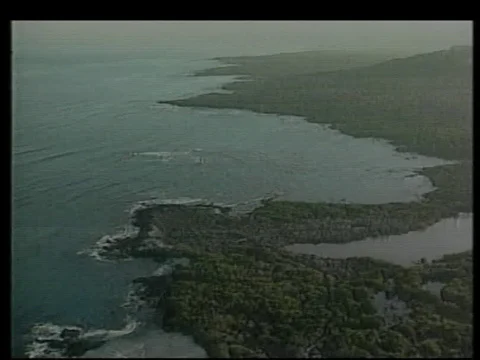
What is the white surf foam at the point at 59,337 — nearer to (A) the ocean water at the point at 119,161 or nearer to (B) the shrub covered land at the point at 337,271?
(A) the ocean water at the point at 119,161

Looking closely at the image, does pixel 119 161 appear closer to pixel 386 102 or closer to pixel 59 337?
pixel 59 337

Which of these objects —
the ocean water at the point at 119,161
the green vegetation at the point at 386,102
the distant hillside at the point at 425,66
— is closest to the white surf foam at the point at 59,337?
the ocean water at the point at 119,161

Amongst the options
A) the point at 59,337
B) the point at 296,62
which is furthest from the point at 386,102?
the point at 59,337

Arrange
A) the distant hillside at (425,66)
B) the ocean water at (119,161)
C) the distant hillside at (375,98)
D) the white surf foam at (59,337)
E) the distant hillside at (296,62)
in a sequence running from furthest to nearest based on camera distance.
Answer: the distant hillside at (296,62)
the distant hillside at (375,98)
the distant hillside at (425,66)
the ocean water at (119,161)
the white surf foam at (59,337)

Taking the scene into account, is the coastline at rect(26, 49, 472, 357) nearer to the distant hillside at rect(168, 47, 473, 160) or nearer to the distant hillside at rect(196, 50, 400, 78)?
the distant hillside at rect(168, 47, 473, 160)

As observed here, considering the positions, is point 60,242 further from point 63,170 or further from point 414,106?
point 414,106
